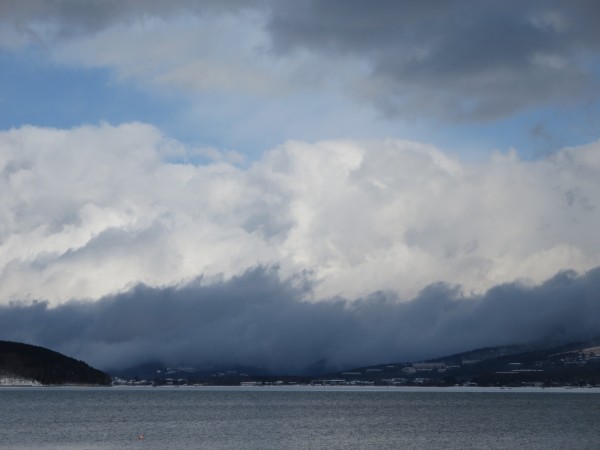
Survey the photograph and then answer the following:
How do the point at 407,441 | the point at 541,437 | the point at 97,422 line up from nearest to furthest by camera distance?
1. the point at 407,441
2. the point at 541,437
3. the point at 97,422

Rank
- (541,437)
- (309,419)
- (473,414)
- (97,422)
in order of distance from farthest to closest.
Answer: (473,414) < (309,419) < (97,422) < (541,437)

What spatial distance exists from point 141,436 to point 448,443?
4431 cm

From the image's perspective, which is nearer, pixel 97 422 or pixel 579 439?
pixel 579 439

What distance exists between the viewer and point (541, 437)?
438ft

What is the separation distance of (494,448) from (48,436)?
208ft

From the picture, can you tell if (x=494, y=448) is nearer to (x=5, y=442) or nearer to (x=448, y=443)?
(x=448, y=443)

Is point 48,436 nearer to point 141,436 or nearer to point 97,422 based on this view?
point 141,436

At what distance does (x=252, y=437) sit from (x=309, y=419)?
158ft

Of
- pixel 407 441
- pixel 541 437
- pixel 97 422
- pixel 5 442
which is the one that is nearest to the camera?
pixel 5 442

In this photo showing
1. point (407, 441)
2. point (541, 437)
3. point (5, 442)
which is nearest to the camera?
point (5, 442)

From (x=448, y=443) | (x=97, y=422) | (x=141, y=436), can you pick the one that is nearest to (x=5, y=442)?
(x=141, y=436)

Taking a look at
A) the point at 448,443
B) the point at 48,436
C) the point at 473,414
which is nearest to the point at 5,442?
the point at 48,436

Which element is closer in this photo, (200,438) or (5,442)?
(5,442)

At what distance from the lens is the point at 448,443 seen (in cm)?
12138
